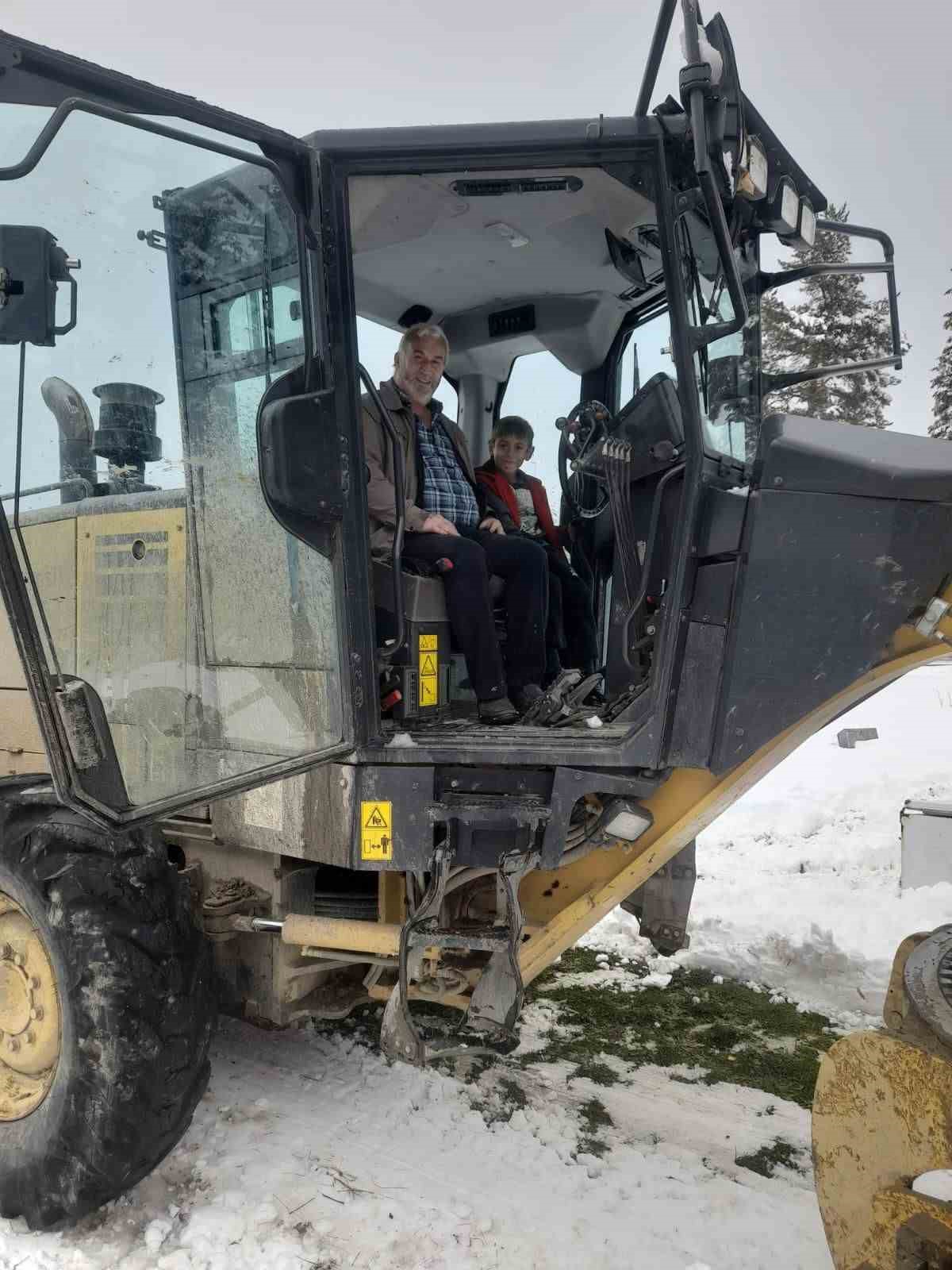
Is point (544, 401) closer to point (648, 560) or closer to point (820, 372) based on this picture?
point (820, 372)

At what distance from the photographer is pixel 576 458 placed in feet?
12.6

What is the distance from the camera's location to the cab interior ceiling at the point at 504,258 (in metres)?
Result: 2.97

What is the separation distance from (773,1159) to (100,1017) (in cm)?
200

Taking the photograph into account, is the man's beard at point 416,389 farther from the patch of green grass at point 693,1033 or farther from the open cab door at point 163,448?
the patch of green grass at point 693,1033


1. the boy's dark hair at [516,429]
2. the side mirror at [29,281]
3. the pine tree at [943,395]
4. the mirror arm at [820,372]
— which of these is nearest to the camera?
the side mirror at [29,281]

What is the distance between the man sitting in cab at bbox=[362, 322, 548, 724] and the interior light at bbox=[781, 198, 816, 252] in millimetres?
1201

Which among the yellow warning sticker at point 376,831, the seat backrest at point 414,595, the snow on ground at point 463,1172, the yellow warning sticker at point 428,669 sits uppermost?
the seat backrest at point 414,595

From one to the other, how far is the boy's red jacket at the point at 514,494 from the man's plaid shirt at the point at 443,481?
0.38 metres

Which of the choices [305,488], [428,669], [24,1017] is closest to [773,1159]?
[428,669]

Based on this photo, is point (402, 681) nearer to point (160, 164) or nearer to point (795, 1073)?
point (160, 164)

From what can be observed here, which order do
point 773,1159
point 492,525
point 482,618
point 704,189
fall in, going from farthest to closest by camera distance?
point 492,525 < point 482,618 < point 773,1159 < point 704,189

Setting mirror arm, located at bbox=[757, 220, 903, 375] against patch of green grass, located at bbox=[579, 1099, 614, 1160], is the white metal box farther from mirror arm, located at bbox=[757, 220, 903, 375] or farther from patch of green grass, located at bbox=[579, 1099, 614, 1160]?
mirror arm, located at bbox=[757, 220, 903, 375]

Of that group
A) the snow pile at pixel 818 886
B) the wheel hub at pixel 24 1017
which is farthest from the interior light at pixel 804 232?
the wheel hub at pixel 24 1017

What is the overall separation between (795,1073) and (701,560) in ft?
6.63
